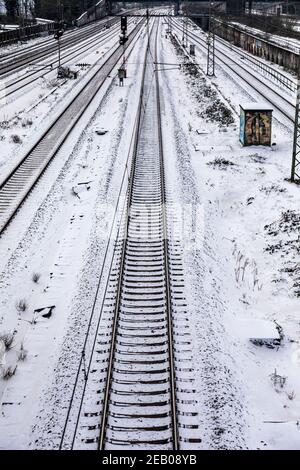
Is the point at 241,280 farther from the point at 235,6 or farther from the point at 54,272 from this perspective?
the point at 235,6

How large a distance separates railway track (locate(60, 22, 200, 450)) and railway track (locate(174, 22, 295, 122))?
63.0 feet

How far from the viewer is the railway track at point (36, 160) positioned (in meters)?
19.9

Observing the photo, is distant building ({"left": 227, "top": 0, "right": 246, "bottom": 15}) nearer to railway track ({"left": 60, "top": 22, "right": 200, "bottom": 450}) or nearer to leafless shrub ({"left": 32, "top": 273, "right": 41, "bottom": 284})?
railway track ({"left": 60, "top": 22, "right": 200, "bottom": 450})

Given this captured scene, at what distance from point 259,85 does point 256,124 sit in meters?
19.6

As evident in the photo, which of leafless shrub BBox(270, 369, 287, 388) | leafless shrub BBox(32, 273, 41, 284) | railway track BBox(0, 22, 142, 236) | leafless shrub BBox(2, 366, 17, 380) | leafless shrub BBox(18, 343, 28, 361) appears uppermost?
railway track BBox(0, 22, 142, 236)

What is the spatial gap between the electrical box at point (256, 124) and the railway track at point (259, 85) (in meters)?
6.42

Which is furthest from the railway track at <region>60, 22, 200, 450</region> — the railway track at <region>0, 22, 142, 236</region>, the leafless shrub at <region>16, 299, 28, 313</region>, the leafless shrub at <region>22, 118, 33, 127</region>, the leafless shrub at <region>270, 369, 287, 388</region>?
the leafless shrub at <region>22, 118, 33, 127</region>

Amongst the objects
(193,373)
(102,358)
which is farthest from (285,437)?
(102,358)

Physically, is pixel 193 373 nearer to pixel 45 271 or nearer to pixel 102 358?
pixel 102 358

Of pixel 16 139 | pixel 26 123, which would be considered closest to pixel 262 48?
pixel 26 123

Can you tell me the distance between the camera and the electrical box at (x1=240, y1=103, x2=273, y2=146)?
2494cm

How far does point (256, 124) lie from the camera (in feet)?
83.4

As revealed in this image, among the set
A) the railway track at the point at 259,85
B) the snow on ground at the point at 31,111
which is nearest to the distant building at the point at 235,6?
the railway track at the point at 259,85

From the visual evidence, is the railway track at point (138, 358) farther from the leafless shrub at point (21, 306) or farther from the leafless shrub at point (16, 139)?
the leafless shrub at point (16, 139)
